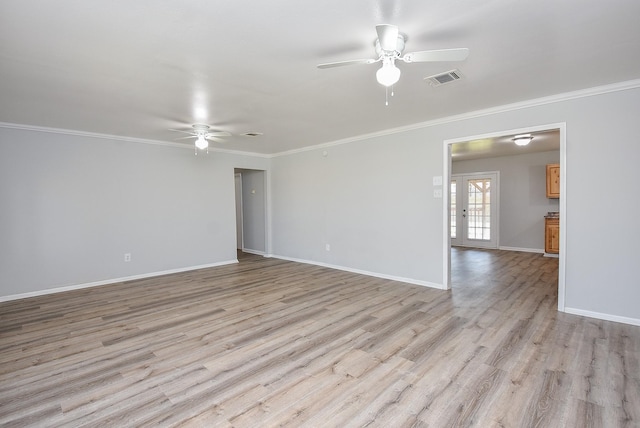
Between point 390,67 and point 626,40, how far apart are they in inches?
72.2

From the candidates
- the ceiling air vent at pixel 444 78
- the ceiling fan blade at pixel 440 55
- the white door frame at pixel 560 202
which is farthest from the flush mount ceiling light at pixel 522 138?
the ceiling fan blade at pixel 440 55

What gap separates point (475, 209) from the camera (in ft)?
28.2

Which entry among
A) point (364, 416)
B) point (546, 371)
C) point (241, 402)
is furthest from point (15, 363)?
point (546, 371)

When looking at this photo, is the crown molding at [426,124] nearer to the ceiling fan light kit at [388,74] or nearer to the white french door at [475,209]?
the ceiling fan light kit at [388,74]

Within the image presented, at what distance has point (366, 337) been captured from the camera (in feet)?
9.80

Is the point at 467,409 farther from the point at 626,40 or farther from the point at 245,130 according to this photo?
the point at 245,130

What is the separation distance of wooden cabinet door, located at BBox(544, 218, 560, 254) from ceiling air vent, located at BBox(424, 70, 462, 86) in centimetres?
584

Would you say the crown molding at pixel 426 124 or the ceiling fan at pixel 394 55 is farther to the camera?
the crown molding at pixel 426 124

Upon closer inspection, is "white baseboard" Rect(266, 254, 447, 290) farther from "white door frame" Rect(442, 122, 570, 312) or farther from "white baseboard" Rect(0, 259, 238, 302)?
"white baseboard" Rect(0, 259, 238, 302)

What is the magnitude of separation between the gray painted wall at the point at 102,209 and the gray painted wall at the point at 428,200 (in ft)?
5.51

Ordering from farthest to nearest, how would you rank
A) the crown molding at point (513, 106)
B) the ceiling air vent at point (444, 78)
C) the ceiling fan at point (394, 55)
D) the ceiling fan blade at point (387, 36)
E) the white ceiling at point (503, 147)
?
the white ceiling at point (503, 147) → the crown molding at point (513, 106) → the ceiling air vent at point (444, 78) → the ceiling fan at point (394, 55) → the ceiling fan blade at point (387, 36)

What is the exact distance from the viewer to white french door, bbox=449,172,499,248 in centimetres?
826

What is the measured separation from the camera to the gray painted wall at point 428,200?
323cm

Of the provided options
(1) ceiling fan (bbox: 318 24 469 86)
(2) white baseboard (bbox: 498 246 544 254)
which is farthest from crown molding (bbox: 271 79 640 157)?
(2) white baseboard (bbox: 498 246 544 254)
